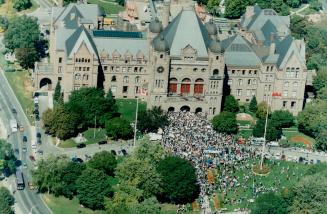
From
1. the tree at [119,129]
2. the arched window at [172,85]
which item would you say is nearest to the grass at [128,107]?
the arched window at [172,85]

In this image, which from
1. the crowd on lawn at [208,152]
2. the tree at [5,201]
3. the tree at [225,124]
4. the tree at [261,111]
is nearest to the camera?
the tree at [5,201]

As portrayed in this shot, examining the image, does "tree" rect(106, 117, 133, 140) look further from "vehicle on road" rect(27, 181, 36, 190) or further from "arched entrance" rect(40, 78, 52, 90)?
"arched entrance" rect(40, 78, 52, 90)

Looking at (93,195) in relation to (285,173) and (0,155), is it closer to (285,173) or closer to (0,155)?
(0,155)

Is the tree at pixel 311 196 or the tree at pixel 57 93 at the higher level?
the tree at pixel 57 93

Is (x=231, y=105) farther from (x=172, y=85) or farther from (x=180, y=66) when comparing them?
(x=180, y=66)

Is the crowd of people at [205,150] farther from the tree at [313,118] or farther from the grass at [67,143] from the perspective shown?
the grass at [67,143]

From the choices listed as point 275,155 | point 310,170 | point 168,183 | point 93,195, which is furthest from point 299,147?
point 93,195
